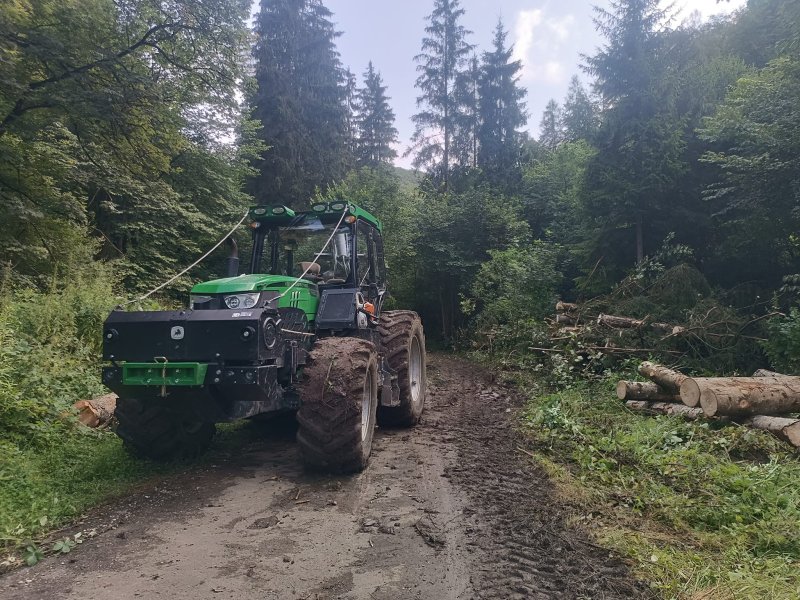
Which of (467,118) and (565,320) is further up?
(467,118)

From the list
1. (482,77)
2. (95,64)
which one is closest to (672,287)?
(95,64)

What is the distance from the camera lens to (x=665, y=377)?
7.18 m

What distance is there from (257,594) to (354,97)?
127 feet

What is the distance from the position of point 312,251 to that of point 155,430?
2780mm

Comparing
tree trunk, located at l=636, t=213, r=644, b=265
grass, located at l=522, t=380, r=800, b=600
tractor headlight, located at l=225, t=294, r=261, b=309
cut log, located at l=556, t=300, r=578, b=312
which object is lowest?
grass, located at l=522, t=380, r=800, b=600

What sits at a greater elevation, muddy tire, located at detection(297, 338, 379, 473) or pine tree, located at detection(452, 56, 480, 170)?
pine tree, located at detection(452, 56, 480, 170)

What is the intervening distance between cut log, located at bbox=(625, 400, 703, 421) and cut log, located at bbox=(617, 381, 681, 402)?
0.27 ft

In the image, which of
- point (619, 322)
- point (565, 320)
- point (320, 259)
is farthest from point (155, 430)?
point (565, 320)

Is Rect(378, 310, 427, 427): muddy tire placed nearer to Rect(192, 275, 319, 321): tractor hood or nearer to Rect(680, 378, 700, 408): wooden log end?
Rect(192, 275, 319, 321): tractor hood

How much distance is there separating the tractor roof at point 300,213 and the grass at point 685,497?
145 inches

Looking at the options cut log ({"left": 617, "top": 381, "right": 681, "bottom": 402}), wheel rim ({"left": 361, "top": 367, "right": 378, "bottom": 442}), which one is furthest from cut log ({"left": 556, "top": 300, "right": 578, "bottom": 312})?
wheel rim ({"left": 361, "top": 367, "right": 378, "bottom": 442})

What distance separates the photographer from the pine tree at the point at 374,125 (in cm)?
3844

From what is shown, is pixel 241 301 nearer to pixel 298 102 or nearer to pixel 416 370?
pixel 416 370

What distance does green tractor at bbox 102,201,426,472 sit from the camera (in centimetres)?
478
